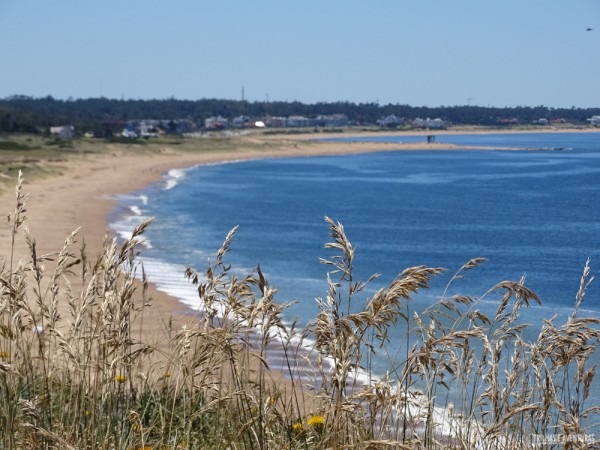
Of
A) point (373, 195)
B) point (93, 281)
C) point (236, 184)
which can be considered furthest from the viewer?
point (236, 184)

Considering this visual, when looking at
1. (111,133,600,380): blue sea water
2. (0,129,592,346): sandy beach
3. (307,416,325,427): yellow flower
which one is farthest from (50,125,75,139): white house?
(307,416,325,427): yellow flower

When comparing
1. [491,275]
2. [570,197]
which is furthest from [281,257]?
[570,197]

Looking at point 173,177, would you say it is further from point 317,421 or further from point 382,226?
A: point 317,421

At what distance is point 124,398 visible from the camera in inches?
171

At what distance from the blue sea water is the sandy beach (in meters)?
1.19

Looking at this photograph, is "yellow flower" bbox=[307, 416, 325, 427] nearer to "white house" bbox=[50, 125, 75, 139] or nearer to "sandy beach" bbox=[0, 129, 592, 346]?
"sandy beach" bbox=[0, 129, 592, 346]

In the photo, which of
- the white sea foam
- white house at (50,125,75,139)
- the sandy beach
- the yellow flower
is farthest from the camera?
white house at (50,125,75,139)

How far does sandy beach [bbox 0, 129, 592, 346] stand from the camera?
2108cm

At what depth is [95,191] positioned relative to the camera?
4431cm

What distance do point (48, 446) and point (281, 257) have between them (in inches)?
854

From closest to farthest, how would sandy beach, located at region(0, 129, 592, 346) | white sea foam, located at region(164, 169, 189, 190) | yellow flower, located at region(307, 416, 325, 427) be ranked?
yellow flower, located at region(307, 416, 325, 427)
sandy beach, located at region(0, 129, 592, 346)
white sea foam, located at region(164, 169, 189, 190)

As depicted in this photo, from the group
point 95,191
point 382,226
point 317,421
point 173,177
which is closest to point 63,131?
point 173,177

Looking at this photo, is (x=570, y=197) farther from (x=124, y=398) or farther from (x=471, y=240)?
(x=124, y=398)

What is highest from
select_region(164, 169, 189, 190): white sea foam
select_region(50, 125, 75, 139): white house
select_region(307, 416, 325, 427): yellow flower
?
select_region(307, 416, 325, 427): yellow flower
